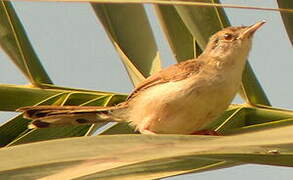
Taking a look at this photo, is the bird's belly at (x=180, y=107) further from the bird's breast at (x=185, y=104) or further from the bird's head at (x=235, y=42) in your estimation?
the bird's head at (x=235, y=42)

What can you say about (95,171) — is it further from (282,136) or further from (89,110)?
(89,110)

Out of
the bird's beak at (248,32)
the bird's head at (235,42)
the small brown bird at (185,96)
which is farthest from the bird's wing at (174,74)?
the bird's beak at (248,32)

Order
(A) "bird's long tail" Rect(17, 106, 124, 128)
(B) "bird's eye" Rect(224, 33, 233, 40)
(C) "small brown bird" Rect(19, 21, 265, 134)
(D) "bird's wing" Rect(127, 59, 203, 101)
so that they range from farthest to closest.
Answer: (B) "bird's eye" Rect(224, 33, 233, 40) < (D) "bird's wing" Rect(127, 59, 203, 101) < (C) "small brown bird" Rect(19, 21, 265, 134) < (A) "bird's long tail" Rect(17, 106, 124, 128)

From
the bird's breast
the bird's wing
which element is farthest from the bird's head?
the bird's breast

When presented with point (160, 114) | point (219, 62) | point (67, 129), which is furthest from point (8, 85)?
point (219, 62)

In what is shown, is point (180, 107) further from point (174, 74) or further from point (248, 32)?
point (248, 32)

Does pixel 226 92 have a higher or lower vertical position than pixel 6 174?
higher

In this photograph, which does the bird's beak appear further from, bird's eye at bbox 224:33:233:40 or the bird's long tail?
the bird's long tail
